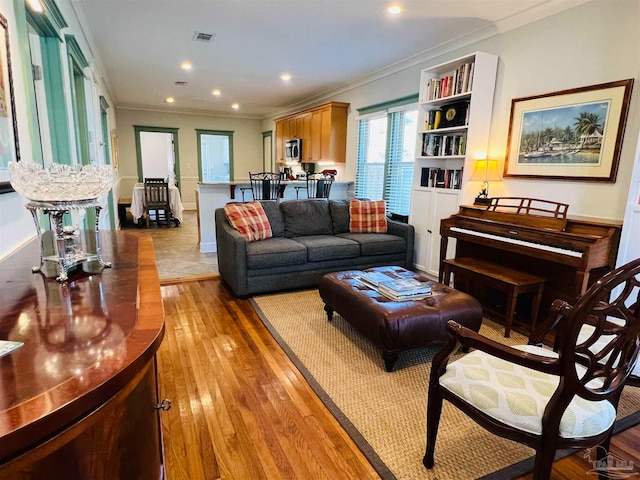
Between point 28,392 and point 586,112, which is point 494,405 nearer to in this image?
point 28,392

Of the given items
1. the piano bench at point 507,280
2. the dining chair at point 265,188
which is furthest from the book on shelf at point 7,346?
the dining chair at point 265,188

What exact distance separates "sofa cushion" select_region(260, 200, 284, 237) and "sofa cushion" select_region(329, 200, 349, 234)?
2.13ft

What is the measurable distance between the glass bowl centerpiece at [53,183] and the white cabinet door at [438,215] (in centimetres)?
321

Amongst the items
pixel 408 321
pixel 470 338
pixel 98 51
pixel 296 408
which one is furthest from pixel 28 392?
pixel 98 51

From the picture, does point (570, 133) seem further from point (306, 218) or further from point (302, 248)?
point (306, 218)

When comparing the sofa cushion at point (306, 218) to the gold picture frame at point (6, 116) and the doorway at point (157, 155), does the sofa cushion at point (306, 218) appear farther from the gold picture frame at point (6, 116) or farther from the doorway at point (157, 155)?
the doorway at point (157, 155)

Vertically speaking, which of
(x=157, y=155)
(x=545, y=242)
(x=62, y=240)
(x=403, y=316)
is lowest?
(x=403, y=316)

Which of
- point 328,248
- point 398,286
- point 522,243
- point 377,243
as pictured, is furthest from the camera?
point 377,243

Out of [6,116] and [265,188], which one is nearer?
[6,116]

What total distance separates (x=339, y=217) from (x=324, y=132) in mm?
2348

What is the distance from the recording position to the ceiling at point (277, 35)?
10.2 ft

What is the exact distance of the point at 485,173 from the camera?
344 centimetres

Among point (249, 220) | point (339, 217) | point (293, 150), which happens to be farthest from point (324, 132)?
point (249, 220)

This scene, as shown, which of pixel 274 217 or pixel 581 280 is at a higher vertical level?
pixel 274 217
